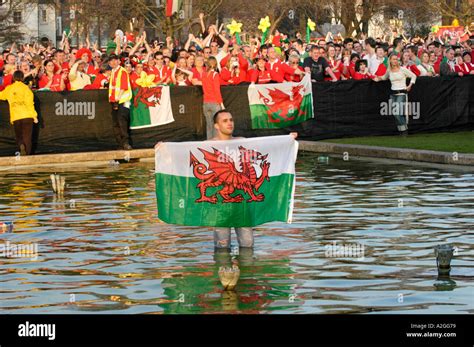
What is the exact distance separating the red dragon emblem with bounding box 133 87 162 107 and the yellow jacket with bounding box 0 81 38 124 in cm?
281

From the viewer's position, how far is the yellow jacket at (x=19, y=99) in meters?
27.6

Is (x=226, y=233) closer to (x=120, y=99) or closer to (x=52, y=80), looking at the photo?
(x=120, y=99)

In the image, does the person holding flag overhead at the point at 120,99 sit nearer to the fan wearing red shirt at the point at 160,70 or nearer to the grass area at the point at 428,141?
the fan wearing red shirt at the point at 160,70

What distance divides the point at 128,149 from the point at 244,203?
571 inches

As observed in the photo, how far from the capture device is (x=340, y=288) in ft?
41.5

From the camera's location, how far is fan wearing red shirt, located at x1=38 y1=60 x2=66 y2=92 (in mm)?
29172

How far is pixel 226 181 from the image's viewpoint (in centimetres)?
1530

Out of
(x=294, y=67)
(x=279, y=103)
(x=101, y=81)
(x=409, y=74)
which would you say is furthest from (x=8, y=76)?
(x=409, y=74)

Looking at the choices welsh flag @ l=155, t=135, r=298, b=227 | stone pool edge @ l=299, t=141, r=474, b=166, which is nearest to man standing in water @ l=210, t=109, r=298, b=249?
welsh flag @ l=155, t=135, r=298, b=227

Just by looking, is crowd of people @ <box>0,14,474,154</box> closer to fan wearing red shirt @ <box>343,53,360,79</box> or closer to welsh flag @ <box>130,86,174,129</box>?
fan wearing red shirt @ <box>343,53,360,79</box>

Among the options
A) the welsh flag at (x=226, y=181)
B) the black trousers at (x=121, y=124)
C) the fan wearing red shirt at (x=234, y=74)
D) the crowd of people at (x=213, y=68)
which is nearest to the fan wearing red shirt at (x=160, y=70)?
the crowd of people at (x=213, y=68)

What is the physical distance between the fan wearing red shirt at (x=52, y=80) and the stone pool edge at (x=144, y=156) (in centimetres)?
156
